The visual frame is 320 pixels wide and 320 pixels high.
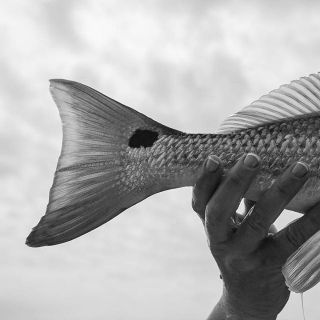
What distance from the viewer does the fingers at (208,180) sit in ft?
11.0

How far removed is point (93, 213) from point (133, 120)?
0.58 m

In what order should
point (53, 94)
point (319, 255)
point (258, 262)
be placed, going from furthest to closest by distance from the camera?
point (258, 262) → point (53, 94) → point (319, 255)

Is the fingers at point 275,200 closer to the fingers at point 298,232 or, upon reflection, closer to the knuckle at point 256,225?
the knuckle at point 256,225

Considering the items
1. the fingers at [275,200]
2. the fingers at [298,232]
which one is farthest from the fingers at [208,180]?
the fingers at [298,232]

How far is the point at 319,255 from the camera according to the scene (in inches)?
131

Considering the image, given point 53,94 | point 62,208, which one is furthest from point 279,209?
point 53,94

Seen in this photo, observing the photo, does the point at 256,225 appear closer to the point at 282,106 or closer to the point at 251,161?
the point at 251,161

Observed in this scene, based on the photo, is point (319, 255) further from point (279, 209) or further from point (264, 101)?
point (264, 101)

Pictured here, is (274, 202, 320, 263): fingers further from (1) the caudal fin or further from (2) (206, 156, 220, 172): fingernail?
(1) the caudal fin

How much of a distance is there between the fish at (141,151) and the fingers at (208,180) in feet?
0.21

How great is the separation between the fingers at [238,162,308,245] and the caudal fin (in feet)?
2.02

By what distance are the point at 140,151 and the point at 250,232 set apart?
0.76 m

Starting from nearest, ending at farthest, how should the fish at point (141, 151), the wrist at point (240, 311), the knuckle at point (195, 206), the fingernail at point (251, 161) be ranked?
the fingernail at point (251, 161)
the fish at point (141, 151)
the knuckle at point (195, 206)
the wrist at point (240, 311)

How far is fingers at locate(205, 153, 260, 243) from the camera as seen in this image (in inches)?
130
